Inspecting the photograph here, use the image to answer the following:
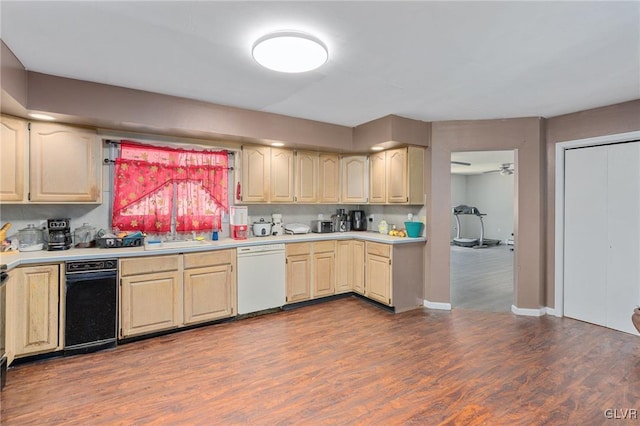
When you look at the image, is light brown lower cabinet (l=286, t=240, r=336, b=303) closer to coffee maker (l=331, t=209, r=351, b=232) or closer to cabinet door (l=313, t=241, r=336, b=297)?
cabinet door (l=313, t=241, r=336, b=297)

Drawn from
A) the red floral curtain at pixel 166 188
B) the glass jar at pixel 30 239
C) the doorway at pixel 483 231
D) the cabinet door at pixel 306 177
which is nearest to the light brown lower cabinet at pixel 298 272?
the cabinet door at pixel 306 177

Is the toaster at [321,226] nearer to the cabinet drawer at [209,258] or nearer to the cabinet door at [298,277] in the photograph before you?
the cabinet door at [298,277]

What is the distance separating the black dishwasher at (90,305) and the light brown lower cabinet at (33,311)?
0.09m

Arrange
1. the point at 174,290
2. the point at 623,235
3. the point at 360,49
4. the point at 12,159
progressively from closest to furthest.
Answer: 1. the point at 360,49
2. the point at 12,159
3. the point at 174,290
4. the point at 623,235

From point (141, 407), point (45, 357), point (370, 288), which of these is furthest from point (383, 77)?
point (45, 357)

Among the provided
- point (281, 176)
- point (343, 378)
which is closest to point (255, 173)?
point (281, 176)

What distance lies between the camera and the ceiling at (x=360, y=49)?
5.98 feet

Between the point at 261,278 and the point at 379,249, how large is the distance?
156 cm

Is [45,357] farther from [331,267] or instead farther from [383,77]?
[383,77]

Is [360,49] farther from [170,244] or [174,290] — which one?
[174,290]

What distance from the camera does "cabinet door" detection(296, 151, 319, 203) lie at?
4.40 metres

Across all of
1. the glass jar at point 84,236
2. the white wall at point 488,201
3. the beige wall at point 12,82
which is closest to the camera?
the beige wall at point 12,82

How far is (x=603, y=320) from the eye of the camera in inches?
137

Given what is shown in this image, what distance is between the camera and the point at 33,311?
8.57 ft
